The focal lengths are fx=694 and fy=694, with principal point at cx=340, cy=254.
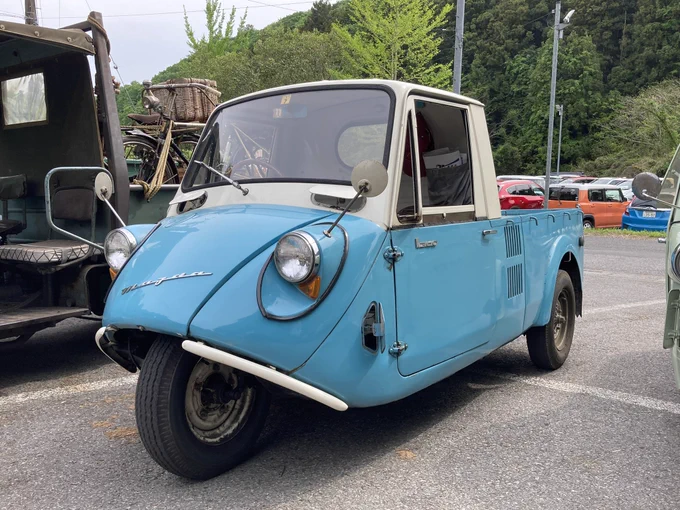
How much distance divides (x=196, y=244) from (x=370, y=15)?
2311 cm

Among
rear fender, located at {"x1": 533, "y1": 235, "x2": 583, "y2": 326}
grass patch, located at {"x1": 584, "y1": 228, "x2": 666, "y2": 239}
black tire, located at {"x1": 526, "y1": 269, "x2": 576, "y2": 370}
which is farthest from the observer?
grass patch, located at {"x1": 584, "y1": 228, "x2": 666, "y2": 239}

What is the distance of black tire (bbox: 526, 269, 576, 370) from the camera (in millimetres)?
5328

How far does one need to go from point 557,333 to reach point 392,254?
2799 millimetres

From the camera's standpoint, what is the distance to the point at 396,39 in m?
24.9

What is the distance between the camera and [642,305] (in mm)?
8703

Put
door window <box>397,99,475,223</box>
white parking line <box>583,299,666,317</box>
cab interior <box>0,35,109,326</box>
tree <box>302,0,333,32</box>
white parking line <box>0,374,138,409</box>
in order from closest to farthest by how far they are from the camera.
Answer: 1. door window <box>397,99,475,223</box>
2. white parking line <box>0,374,138,409</box>
3. cab interior <box>0,35,109,326</box>
4. white parking line <box>583,299,666,317</box>
5. tree <box>302,0,333,32</box>

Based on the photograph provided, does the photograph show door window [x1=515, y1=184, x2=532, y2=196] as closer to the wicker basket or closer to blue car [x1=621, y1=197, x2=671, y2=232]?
blue car [x1=621, y1=197, x2=671, y2=232]

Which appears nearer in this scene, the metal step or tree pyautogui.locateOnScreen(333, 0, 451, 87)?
the metal step

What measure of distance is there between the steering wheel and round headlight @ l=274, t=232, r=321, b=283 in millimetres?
973

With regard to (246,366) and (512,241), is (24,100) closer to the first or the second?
(512,241)

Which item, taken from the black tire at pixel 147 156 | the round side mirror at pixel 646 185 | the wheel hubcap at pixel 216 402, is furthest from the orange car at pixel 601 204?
the wheel hubcap at pixel 216 402

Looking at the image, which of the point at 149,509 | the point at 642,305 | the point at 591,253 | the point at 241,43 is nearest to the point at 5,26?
the point at 149,509

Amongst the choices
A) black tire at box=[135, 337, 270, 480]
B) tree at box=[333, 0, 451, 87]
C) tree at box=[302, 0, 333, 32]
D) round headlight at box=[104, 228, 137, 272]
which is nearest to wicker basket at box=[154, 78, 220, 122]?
round headlight at box=[104, 228, 137, 272]

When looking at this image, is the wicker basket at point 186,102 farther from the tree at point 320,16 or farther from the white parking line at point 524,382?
the tree at point 320,16
